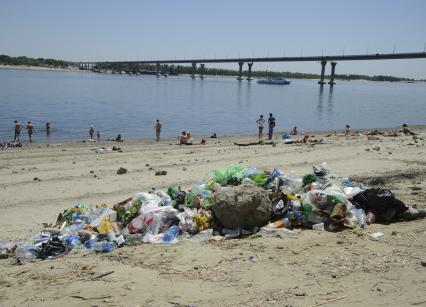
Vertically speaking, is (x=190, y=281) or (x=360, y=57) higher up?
(x=360, y=57)

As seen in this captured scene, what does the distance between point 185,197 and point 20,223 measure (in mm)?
3512

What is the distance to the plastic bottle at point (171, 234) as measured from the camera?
7.29 metres

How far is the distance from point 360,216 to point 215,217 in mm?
2541

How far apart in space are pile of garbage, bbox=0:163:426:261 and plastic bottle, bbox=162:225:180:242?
16 millimetres

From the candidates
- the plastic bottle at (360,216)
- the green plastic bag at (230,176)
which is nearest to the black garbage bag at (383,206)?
the plastic bottle at (360,216)

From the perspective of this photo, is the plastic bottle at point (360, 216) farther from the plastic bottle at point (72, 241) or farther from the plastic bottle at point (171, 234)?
the plastic bottle at point (72, 241)

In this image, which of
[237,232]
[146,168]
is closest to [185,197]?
[237,232]

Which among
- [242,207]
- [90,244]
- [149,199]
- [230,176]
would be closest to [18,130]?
[149,199]

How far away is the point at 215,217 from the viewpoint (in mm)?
7773

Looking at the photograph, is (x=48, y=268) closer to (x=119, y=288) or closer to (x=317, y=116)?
(x=119, y=288)

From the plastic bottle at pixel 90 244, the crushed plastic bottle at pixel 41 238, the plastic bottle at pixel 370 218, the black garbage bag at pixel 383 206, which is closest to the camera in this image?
the plastic bottle at pixel 90 244

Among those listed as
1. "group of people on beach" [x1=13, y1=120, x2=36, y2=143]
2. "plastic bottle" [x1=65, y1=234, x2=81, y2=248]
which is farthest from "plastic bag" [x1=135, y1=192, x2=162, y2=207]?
"group of people on beach" [x1=13, y1=120, x2=36, y2=143]

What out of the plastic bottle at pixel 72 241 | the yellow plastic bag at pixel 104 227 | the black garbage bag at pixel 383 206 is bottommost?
the plastic bottle at pixel 72 241

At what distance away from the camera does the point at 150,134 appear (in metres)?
31.4
